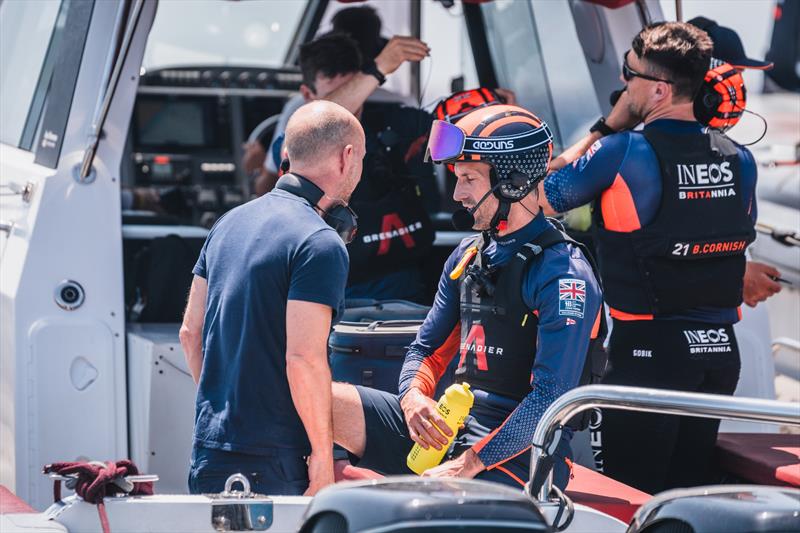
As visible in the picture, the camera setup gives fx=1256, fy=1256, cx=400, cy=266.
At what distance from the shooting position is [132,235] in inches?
175

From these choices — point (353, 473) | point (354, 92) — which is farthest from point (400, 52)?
point (353, 473)

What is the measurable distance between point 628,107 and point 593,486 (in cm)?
124

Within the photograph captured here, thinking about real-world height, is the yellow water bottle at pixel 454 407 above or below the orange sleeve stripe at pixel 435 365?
below

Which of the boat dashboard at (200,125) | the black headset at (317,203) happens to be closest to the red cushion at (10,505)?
the black headset at (317,203)

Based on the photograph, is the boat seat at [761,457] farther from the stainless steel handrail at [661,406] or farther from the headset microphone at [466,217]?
the stainless steel handrail at [661,406]

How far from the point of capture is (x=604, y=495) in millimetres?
3227

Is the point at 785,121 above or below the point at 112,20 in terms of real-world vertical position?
above

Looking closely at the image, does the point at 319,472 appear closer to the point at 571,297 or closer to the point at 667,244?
the point at 571,297

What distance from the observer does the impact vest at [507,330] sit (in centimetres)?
313

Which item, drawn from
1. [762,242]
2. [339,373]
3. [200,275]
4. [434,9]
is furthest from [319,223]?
[762,242]

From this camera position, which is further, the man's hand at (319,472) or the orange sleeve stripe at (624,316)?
the orange sleeve stripe at (624,316)

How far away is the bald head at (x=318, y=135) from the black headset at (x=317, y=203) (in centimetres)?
5

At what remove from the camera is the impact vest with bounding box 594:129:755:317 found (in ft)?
12.2

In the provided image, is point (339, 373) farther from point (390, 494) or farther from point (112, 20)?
point (390, 494)
